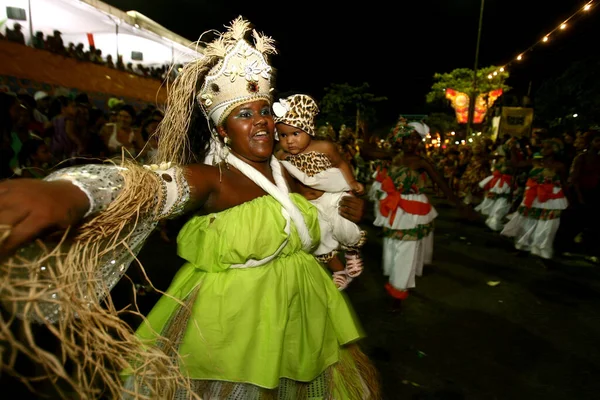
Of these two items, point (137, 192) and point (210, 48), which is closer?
point (137, 192)

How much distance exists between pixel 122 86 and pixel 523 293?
10.4m

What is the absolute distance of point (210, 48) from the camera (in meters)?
1.93

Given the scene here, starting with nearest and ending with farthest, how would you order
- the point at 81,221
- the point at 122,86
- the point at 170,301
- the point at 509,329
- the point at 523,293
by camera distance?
the point at 81,221
the point at 170,301
the point at 509,329
the point at 523,293
the point at 122,86

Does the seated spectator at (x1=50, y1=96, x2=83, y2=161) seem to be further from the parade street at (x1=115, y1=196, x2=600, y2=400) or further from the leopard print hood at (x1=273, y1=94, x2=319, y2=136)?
the leopard print hood at (x1=273, y1=94, x2=319, y2=136)

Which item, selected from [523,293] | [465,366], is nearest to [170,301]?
[465,366]

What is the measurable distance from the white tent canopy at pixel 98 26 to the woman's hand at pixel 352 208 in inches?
203

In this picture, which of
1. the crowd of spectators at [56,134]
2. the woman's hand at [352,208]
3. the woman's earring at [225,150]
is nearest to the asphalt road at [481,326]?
the woman's hand at [352,208]

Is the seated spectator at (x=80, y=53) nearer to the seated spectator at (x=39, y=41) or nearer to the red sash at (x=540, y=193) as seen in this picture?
the seated spectator at (x=39, y=41)

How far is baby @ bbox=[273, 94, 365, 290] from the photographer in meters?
2.74

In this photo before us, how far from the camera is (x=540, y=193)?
660cm

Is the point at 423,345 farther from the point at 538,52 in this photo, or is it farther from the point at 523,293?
the point at 538,52

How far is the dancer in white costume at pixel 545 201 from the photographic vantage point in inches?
255

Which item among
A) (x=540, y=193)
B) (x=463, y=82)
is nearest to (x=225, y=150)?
(x=540, y=193)

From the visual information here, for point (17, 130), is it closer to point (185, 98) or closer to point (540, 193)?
point (185, 98)
